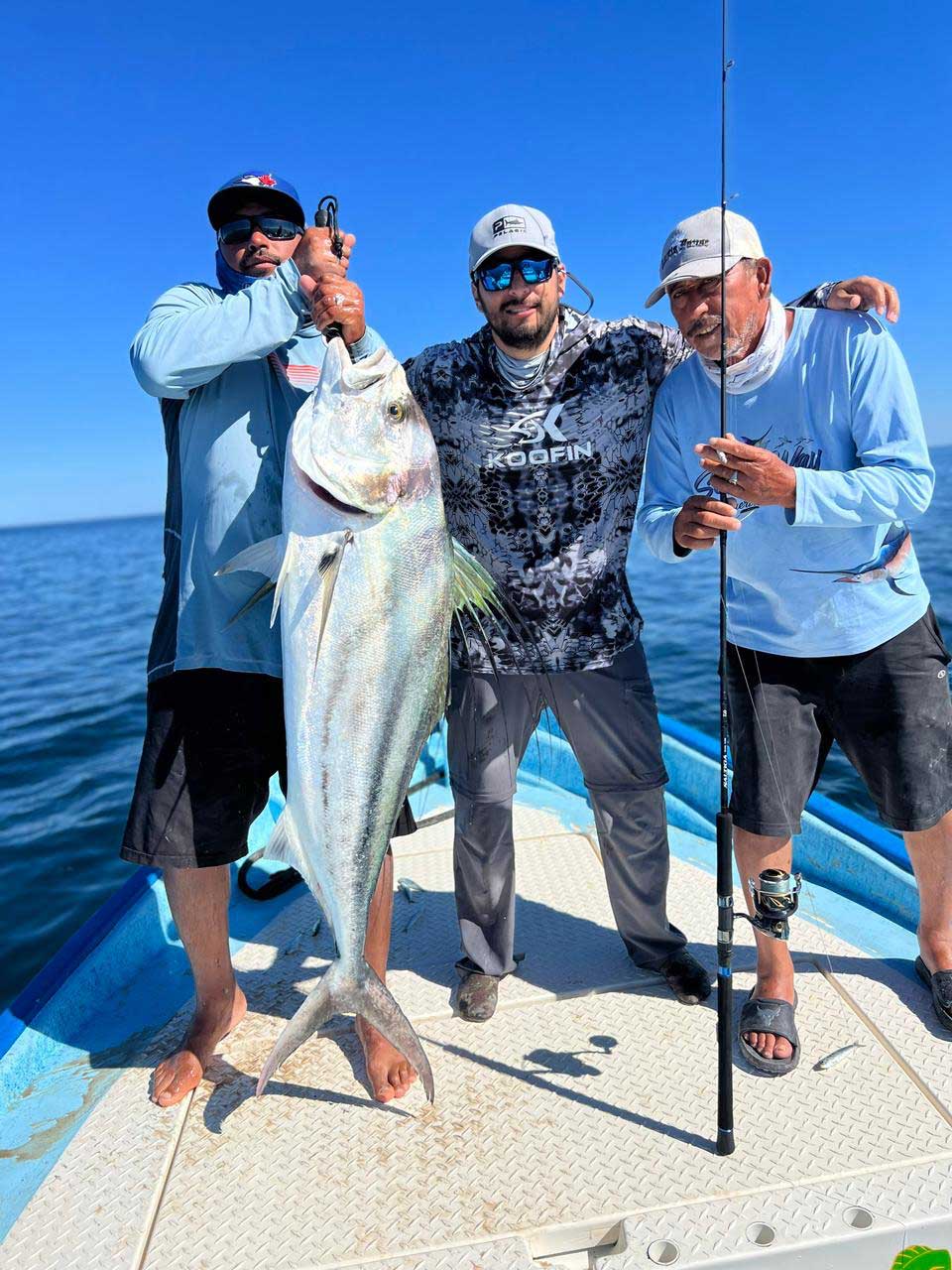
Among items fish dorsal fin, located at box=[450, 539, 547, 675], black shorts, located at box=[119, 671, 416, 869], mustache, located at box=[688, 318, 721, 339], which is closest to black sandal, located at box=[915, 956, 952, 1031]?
fish dorsal fin, located at box=[450, 539, 547, 675]

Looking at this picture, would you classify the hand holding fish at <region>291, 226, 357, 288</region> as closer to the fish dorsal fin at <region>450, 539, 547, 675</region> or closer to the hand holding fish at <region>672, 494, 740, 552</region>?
the fish dorsal fin at <region>450, 539, 547, 675</region>

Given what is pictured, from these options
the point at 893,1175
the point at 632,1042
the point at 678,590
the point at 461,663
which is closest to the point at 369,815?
the point at 461,663

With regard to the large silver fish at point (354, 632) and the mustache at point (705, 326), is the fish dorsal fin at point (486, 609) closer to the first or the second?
the large silver fish at point (354, 632)

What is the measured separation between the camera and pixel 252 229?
2768mm

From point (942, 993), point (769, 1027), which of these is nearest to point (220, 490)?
point (769, 1027)

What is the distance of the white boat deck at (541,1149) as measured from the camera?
82.3 inches

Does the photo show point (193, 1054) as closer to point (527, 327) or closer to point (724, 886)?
point (724, 886)

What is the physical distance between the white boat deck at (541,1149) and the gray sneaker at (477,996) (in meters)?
0.04

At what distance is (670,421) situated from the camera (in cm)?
288

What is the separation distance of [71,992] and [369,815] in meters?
1.74

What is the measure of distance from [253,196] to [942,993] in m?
3.39

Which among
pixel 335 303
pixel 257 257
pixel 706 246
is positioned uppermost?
pixel 257 257

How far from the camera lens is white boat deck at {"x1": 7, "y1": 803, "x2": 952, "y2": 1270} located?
6.86 ft

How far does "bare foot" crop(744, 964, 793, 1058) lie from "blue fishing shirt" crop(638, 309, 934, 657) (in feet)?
3.57
